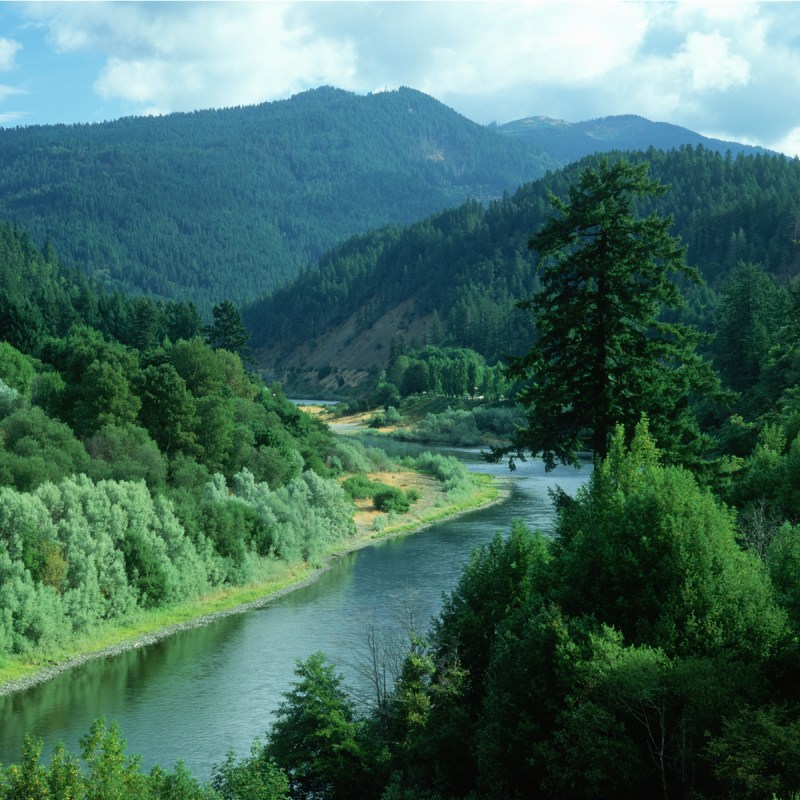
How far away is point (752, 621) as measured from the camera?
19984 millimetres

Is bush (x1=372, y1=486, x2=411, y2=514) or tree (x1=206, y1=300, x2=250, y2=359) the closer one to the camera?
bush (x1=372, y1=486, x2=411, y2=514)

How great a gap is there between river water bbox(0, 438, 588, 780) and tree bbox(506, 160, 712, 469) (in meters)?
10.9

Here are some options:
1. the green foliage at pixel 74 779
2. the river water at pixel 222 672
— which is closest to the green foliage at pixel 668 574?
the green foliage at pixel 74 779

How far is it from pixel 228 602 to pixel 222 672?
11.2 metres

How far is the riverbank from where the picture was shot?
42.3 metres

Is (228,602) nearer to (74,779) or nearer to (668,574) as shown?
(74,779)

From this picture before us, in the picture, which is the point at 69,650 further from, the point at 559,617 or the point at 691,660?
the point at 691,660

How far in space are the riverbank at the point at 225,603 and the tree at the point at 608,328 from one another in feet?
84.5

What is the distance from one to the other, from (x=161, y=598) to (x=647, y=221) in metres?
33.9

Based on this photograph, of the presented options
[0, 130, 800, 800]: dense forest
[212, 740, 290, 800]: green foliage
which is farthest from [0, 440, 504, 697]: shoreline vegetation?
[212, 740, 290, 800]: green foliage

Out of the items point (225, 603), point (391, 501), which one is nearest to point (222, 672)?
point (225, 603)

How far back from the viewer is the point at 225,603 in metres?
53.1

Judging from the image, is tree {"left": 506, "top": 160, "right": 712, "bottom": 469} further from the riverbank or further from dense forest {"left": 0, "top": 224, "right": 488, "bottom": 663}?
dense forest {"left": 0, "top": 224, "right": 488, "bottom": 663}

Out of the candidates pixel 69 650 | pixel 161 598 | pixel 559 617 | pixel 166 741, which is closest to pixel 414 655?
pixel 559 617
